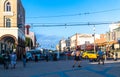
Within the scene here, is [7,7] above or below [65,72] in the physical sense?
above

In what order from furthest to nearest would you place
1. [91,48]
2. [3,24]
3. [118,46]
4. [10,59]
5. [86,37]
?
1. [86,37]
2. [91,48]
3. [118,46]
4. [3,24]
5. [10,59]

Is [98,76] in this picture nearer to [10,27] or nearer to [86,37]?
[10,27]

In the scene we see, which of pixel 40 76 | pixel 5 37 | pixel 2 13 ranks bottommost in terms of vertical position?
pixel 40 76

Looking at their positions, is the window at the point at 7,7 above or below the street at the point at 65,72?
above

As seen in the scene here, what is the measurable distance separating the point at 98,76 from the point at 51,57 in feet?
169

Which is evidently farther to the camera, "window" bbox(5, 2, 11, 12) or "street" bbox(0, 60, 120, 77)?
"window" bbox(5, 2, 11, 12)

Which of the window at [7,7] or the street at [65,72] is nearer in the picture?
the street at [65,72]

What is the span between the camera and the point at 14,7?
238 ft

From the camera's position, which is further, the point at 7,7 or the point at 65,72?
the point at 7,7

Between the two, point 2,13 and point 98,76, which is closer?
point 98,76

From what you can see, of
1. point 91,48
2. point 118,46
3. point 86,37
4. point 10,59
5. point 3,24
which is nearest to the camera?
point 10,59

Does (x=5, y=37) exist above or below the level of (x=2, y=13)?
below

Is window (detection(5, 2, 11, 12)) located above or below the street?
above

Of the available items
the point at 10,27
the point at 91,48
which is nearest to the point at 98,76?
the point at 10,27
